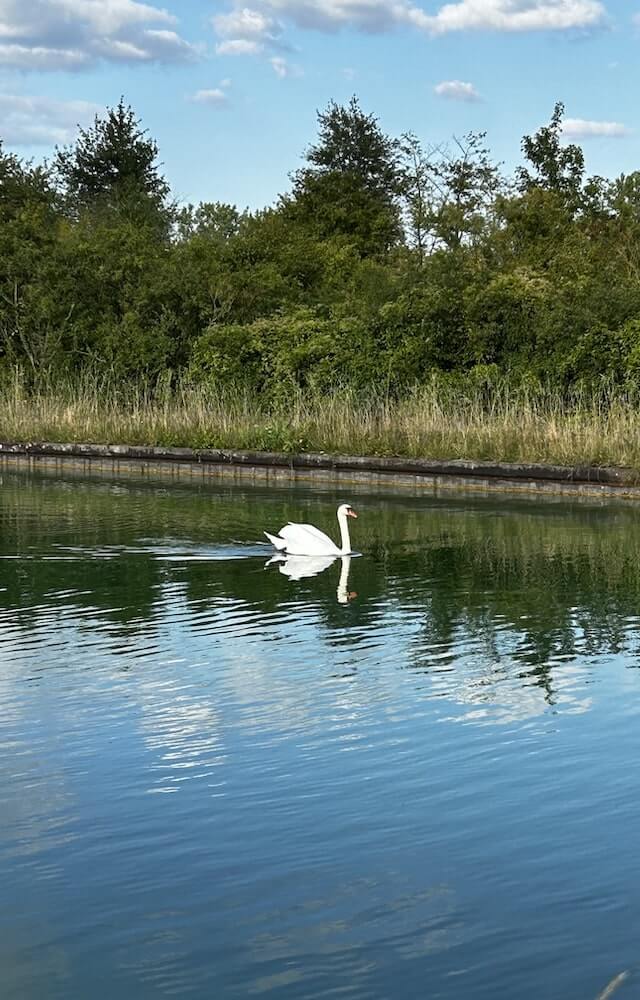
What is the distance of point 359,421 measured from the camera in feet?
80.9

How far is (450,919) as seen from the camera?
5004 mm

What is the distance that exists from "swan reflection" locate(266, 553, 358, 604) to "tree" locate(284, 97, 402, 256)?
43136 millimetres

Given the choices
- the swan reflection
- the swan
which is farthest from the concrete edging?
the swan reflection

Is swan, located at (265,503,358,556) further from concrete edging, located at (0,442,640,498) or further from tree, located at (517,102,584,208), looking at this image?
tree, located at (517,102,584,208)

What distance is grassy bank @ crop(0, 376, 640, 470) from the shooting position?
22.2 m

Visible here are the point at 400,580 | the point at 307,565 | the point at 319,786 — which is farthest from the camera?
the point at 307,565

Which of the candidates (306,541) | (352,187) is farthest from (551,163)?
(306,541)

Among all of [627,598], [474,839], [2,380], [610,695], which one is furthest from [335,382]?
[474,839]

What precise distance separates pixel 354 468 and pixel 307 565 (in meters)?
9.13

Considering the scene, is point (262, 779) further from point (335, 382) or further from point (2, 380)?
point (2, 380)

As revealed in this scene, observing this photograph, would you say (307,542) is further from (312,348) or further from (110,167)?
(110,167)

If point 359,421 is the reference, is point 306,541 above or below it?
below

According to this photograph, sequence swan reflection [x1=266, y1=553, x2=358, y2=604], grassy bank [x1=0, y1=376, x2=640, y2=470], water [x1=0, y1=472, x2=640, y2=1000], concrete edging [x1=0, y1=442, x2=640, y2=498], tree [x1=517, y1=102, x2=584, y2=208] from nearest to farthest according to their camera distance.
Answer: water [x1=0, y1=472, x2=640, y2=1000]
swan reflection [x1=266, y1=553, x2=358, y2=604]
concrete edging [x1=0, y1=442, x2=640, y2=498]
grassy bank [x1=0, y1=376, x2=640, y2=470]
tree [x1=517, y1=102, x2=584, y2=208]

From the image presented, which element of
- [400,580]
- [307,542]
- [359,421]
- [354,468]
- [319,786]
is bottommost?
[319,786]
